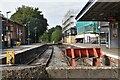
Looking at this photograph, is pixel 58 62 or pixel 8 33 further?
pixel 8 33

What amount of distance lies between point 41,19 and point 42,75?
374 feet

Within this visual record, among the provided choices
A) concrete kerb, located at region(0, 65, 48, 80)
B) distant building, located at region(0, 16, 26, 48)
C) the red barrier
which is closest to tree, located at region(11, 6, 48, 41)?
distant building, located at region(0, 16, 26, 48)

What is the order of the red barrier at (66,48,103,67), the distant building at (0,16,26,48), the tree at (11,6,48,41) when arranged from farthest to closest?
the tree at (11,6,48,41), the distant building at (0,16,26,48), the red barrier at (66,48,103,67)

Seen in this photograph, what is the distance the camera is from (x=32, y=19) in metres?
122

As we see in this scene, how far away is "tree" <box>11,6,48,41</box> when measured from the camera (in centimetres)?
12153

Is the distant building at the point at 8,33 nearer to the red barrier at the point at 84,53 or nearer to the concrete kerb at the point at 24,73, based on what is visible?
the red barrier at the point at 84,53

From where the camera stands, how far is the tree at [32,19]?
121531 mm

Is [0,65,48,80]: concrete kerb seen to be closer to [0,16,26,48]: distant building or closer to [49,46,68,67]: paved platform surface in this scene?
[49,46,68,67]: paved platform surface

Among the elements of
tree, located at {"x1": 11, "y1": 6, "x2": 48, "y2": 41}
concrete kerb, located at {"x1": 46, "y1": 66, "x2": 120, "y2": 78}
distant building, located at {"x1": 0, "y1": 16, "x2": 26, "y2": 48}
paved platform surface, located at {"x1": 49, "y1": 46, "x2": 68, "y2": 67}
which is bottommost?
paved platform surface, located at {"x1": 49, "y1": 46, "x2": 68, "y2": 67}

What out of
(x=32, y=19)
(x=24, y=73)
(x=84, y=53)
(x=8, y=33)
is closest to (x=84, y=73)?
(x=24, y=73)

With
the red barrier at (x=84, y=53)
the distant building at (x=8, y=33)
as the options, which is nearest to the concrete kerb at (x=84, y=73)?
the red barrier at (x=84, y=53)

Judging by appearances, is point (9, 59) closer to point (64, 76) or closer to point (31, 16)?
point (64, 76)

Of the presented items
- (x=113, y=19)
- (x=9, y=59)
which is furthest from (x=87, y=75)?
(x=113, y=19)

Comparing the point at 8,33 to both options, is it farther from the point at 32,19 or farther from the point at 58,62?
the point at 32,19
